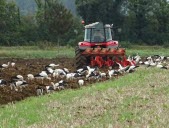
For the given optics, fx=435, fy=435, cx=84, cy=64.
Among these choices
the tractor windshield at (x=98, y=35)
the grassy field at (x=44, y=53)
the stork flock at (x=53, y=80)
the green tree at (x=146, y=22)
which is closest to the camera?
the stork flock at (x=53, y=80)

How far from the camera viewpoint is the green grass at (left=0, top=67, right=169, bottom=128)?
7473mm

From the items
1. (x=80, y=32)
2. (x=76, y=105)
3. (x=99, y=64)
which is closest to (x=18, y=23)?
(x=80, y=32)

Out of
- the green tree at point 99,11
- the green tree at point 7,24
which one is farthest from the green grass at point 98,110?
the green tree at point 99,11

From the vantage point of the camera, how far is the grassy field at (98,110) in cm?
742

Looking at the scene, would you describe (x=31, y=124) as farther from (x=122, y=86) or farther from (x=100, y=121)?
(x=122, y=86)

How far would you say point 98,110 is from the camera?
8781mm

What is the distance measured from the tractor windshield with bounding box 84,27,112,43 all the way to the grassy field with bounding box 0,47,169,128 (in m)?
11.5

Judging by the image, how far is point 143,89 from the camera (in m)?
12.0

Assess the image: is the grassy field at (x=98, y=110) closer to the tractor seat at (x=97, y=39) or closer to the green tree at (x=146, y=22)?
the tractor seat at (x=97, y=39)

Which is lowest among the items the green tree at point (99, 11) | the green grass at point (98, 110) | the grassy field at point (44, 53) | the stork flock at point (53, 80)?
the grassy field at point (44, 53)

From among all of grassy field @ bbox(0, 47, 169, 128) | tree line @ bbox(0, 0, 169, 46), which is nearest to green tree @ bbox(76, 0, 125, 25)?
tree line @ bbox(0, 0, 169, 46)

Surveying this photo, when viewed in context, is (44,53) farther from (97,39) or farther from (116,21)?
(116,21)

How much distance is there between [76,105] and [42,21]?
53898 mm

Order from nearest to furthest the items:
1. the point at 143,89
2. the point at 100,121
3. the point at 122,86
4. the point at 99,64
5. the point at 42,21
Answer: the point at 100,121
the point at 143,89
the point at 122,86
the point at 99,64
the point at 42,21
